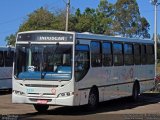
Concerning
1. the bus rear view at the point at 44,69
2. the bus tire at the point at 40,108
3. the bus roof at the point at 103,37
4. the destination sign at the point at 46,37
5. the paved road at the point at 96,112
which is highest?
the bus roof at the point at 103,37

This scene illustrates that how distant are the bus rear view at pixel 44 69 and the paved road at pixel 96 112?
0.66 meters

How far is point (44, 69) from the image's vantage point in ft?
58.5

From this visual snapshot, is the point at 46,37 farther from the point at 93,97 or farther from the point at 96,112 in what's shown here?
the point at 96,112

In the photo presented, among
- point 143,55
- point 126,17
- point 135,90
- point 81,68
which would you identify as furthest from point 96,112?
point 126,17

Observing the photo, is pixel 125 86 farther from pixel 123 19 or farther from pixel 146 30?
pixel 146 30

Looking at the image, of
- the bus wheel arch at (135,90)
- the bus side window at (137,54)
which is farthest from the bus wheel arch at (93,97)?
the bus side window at (137,54)

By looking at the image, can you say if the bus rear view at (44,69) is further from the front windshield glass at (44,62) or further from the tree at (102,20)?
the tree at (102,20)

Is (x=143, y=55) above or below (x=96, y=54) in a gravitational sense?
above

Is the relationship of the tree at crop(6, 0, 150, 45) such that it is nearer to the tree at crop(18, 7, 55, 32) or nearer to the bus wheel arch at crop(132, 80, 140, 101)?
the tree at crop(18, 7, 55, 32)

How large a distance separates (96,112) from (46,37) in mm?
3538

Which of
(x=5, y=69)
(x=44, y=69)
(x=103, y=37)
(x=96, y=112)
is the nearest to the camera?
(x=44, y=69)

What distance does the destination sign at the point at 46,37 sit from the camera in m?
18.0

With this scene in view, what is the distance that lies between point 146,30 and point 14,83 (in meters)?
77.1

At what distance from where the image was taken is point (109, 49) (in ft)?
69.2
